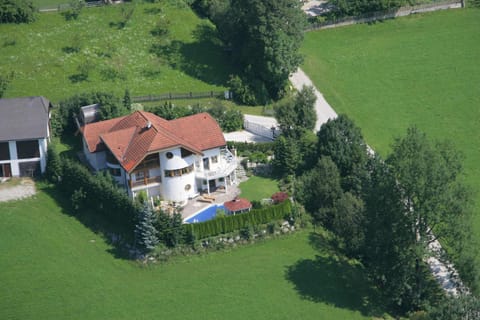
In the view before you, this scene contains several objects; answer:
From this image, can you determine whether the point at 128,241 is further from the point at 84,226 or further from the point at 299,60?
the point at 299,60

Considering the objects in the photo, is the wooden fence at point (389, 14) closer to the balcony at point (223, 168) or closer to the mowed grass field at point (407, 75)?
the mowed grass field at point (407, 75)

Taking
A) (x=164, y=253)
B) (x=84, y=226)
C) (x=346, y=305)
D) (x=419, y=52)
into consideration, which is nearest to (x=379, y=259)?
(x=346, y=305)

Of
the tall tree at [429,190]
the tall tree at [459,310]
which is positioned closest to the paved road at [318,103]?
the tall tree at [429,190]

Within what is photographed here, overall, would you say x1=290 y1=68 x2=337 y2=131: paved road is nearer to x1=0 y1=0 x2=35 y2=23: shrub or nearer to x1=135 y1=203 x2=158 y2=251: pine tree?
x1=135 y1=203 x2=158 y2=251: pine tree

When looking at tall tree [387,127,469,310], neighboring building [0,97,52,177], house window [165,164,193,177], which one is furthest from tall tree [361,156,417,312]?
neighboring building [0,97,52,177]

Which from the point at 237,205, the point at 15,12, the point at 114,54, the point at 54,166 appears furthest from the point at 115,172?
the point at 15,12

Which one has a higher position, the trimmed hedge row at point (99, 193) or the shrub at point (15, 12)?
the shrub at point (15, 12)

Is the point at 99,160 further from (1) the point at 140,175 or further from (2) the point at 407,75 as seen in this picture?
(2) the point at 407,75
